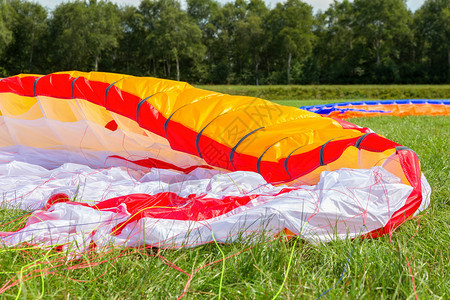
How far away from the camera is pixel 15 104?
12.6ft

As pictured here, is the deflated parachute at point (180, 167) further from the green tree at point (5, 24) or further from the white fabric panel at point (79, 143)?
the green tree at point (5, 24)

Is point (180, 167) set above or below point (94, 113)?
below

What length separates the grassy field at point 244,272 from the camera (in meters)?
1.31

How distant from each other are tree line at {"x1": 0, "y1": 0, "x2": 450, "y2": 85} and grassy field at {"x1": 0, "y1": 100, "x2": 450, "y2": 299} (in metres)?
36.2

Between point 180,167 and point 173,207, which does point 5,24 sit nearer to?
point 180,167

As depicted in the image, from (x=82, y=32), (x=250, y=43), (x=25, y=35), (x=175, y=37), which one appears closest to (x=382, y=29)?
(x=250, y=43)

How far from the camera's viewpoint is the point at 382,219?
183cm

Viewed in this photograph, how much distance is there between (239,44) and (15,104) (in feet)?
127

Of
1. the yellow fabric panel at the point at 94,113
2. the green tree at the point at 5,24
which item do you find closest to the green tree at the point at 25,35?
the green tree at the point at 5,24

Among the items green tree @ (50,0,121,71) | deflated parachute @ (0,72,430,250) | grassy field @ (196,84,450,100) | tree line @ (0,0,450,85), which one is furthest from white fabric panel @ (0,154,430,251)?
green tree @ (50,0,121,71)

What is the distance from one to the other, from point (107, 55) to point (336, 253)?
4193 centimetres

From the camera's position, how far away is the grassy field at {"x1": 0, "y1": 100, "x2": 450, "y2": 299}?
4.31ft

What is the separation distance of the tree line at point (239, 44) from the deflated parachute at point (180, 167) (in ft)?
112

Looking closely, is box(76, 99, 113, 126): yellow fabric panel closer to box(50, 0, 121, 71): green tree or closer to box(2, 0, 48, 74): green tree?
box(50, 0, 121, 71): green tree
